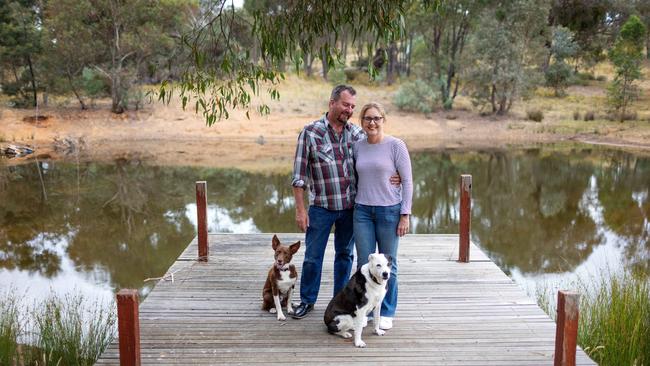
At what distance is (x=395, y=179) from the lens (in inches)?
155

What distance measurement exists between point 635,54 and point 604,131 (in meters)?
4.55

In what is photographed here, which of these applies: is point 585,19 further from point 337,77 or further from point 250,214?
point 250,214

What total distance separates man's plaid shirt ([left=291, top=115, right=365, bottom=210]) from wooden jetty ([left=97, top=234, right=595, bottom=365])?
100 cm

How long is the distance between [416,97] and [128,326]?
2481 centimetres

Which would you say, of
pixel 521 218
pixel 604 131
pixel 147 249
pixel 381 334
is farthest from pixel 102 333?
pixel 604 131

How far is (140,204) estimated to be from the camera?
1307 centimetres

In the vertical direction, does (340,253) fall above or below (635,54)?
below

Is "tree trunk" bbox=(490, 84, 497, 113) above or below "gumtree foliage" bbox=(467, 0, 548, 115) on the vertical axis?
below

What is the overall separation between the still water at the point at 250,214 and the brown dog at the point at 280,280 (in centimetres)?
336

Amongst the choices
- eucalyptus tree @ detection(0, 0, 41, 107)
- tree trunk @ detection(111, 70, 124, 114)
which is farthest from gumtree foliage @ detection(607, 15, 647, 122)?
eucalyptus tree @ detection(0, 0, 41, 107)

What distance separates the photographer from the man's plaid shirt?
4023mm

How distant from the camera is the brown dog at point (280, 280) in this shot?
13.7 feet

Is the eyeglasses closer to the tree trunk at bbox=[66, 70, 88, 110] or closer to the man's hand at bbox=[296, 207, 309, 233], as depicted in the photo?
the man's hand at bbox=[296, 207, 309, 233]

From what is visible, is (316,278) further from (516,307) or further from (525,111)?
(525,111)
